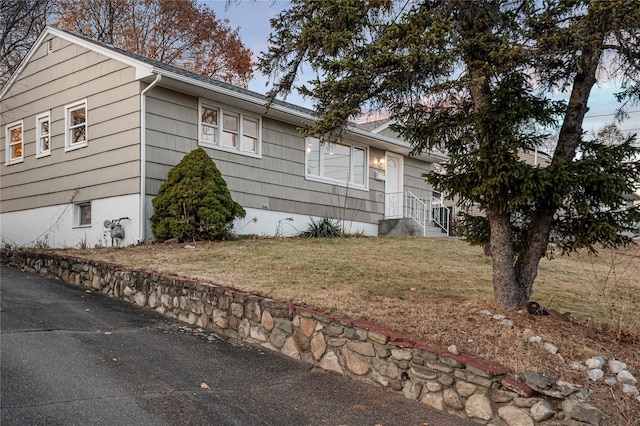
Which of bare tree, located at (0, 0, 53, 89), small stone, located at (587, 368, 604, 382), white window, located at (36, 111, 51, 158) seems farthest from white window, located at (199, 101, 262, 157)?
small stone, located at (587, 368, 604, 382)

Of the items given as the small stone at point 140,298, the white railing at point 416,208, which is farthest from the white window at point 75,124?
the white railing at point 416,208

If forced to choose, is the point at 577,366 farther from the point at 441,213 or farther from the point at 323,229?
the point at 441,213

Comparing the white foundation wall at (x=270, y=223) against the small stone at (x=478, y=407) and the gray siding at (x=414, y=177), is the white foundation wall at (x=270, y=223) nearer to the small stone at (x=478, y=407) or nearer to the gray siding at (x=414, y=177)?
the gray siding at (x=414, y=177)

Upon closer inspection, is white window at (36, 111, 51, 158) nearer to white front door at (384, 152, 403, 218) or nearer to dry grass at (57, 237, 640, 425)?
dry grass at (57, 237, 640, 425)

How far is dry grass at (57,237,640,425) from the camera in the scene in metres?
4.40

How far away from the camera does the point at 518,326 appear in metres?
4.86

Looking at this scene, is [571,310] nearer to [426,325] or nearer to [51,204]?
[426,325]

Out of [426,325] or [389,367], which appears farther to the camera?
[426,325]

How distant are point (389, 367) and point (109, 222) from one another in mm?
8136

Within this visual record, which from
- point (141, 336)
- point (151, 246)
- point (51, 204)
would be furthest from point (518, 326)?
point (51, 204)

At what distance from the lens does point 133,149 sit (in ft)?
35.2

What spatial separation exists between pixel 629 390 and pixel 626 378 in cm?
15

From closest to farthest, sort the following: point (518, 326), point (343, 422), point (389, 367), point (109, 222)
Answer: point (343, 422) → point (389, 367) → point (518, 326) → point (109, 222)

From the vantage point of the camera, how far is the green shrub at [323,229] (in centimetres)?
1359
